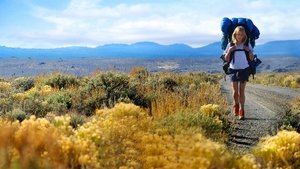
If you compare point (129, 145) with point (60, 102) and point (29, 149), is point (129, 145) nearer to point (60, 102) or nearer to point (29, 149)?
point (29, 149)

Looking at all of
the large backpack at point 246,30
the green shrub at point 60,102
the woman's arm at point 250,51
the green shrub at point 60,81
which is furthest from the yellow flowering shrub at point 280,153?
the green shrub at point 60,81

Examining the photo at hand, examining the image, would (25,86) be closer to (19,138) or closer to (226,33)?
(226,33)

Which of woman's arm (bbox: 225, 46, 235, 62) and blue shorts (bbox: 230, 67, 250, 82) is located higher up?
woman's arm (bbox: 225, 46, 235, 62)

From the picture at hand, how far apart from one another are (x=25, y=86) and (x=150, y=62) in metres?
158

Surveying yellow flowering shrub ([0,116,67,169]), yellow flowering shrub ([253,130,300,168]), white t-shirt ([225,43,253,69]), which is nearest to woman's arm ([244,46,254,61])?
white t-shirt ([225,43,253,69])

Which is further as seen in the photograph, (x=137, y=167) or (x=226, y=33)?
(x=226, y=33)

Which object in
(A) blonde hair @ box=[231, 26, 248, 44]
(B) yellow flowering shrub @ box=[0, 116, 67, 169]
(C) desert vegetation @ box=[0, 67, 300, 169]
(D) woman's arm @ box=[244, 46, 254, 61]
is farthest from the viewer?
(D) woman's arm @ box=[244, 46, 254, 61]

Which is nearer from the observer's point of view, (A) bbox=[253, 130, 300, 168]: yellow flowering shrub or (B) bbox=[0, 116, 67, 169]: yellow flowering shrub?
(B) bbox=[0, 116, 67, 169]: yellow flowering shrub

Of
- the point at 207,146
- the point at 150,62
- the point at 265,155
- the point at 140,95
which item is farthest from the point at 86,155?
the point at 150,62

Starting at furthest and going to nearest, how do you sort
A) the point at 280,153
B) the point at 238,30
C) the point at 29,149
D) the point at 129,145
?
the point at 238,30 → the point at 280,153 → the point at 129,145 → the point at 29,149

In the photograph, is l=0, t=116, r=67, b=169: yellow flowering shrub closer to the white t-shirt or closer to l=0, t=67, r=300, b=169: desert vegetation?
l=0, t=67, r=300, b=169: desert vegetation

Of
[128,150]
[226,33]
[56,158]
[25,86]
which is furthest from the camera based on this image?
[25,86]

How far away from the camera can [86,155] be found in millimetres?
5949

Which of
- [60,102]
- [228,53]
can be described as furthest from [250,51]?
[60,102]
